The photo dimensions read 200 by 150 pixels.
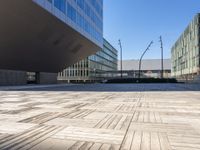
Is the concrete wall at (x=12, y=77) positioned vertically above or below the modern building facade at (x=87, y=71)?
below

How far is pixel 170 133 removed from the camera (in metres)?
5.88

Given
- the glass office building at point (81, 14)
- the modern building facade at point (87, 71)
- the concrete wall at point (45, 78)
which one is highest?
the glass office building at point (81, 14)

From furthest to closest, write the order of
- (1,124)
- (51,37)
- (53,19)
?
(51,37) < (53,19) < (1,124)

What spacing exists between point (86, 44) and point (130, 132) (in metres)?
44.2

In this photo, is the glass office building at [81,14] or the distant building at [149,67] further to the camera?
the distant building at [149,67]

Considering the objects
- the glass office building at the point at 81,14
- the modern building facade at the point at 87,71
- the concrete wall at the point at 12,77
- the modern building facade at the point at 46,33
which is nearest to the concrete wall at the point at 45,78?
the modern building facade at the point at 46,33

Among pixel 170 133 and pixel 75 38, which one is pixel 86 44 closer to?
pixel 75 38

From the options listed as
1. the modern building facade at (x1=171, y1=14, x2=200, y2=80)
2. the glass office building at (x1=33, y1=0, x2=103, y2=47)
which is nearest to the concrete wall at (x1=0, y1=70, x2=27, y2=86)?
the glass office building at (x1=33, y1=0, x2=103, y2=47)

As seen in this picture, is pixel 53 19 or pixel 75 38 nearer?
pixel 53 19

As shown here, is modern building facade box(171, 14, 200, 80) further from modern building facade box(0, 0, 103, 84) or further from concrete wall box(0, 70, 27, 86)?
concrete wall box(0, 70, 27, 86)

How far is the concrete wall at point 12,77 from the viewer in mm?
37322

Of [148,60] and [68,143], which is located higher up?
[148,60]

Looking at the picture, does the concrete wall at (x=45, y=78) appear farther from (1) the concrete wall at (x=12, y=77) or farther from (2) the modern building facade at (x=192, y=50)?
(2) the modern building facade at (x=192, y=50)

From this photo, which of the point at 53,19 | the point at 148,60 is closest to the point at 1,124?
the point at 53,19
